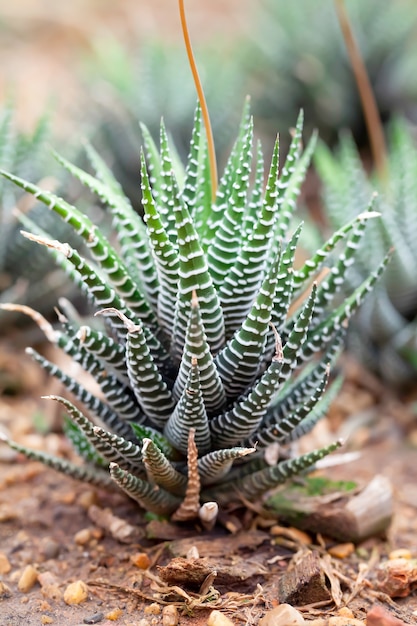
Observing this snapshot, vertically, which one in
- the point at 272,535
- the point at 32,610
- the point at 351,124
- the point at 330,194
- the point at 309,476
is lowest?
the point at 32,610

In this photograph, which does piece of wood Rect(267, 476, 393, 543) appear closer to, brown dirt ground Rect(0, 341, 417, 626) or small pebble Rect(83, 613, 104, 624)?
brown dirt ground Rect(0, 341, 417, 626)

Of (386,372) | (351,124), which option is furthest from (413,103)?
(386,372)

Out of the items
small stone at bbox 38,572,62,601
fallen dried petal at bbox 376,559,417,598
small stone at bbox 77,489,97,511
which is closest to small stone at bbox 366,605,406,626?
fallen dried petal at bbox 376,559,417,598

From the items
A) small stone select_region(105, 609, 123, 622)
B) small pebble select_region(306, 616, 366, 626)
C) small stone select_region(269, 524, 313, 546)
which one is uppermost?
small stone select_region(269, 524, 313, 546)

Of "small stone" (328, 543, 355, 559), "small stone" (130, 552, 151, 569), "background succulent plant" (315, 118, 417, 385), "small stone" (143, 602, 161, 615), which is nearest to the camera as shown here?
"small stone" (143, 602, 161, 615)

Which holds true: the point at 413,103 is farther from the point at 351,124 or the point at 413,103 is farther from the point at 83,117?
the point at 83,117

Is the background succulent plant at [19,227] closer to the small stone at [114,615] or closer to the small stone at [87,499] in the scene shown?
the small stone at [87,499]
